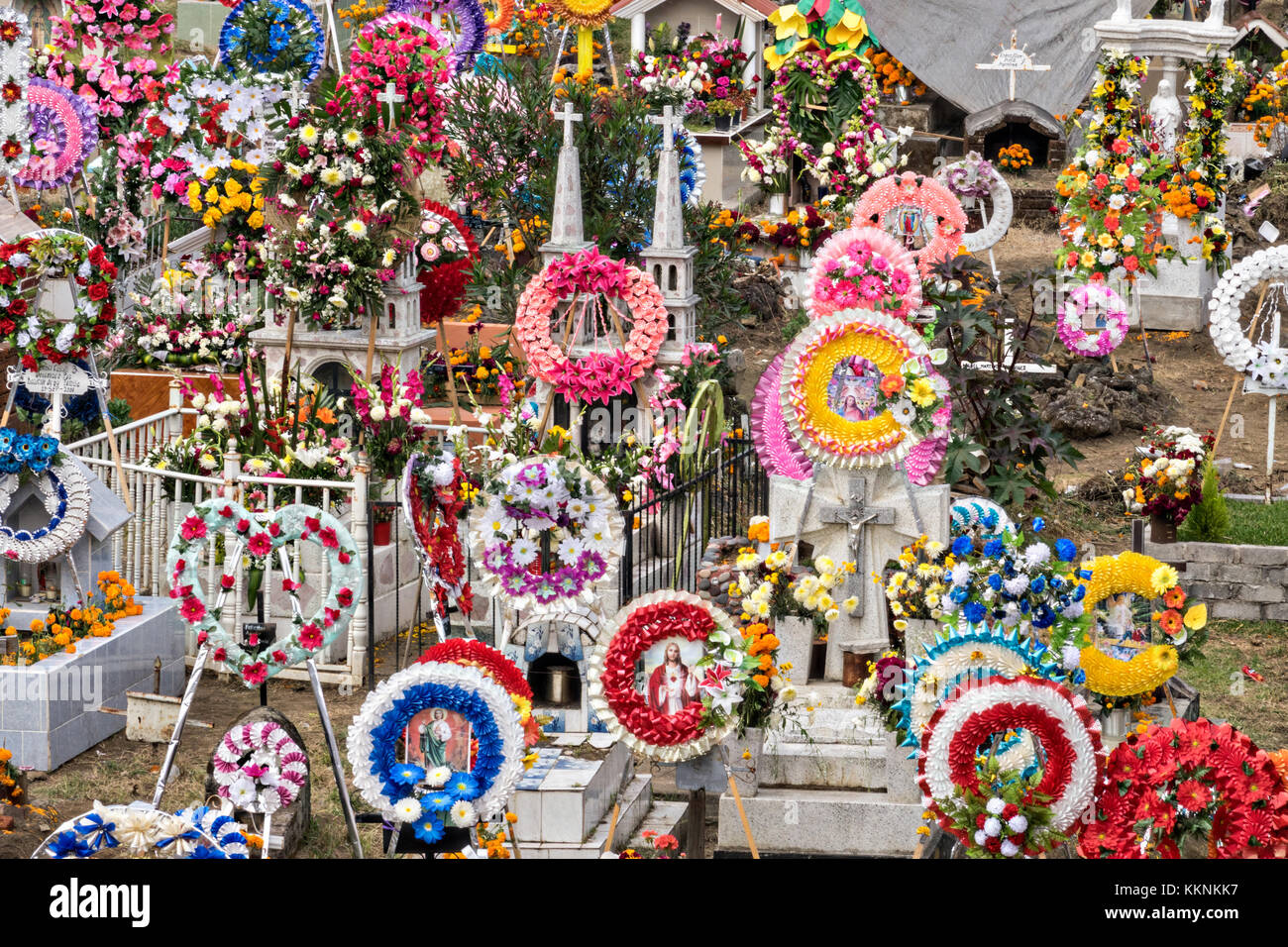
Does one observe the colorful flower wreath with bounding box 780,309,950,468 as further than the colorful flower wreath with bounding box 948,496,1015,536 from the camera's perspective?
No

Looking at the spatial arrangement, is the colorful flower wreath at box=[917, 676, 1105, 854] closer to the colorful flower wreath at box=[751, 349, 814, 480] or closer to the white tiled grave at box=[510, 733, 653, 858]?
the white tiled grave at box=[510, 733, 653, 858]

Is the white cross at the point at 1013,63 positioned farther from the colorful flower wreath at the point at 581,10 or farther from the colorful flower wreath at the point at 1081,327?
the colorful flower wreath at the point at 1081,327

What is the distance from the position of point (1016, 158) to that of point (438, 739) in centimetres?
2038

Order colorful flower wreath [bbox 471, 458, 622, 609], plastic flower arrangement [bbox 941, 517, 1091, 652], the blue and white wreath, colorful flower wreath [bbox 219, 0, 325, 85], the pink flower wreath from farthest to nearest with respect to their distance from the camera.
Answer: colorful flower wreath [bbox 219, 0, 325, 85]
the pink flower wreath
the blue and white wreath
colorful flower wreath [bbox 471, 458, 622, 609]
plastic flower arrangement [bbox 941, 517, 1091, 652]

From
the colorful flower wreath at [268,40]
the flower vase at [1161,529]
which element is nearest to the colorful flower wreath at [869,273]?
the flower vase at [1161,529]

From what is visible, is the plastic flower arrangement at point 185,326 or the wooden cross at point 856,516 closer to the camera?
the wooden cross at point 856,516

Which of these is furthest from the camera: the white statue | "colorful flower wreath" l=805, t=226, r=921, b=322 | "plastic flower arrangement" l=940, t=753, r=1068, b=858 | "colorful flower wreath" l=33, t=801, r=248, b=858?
the white statue

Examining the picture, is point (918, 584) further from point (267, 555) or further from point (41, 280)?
point (41, 280)

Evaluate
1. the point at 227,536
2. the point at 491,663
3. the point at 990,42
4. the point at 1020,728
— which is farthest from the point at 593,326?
the point at 990,42

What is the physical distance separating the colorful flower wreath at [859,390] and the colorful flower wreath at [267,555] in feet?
10.7

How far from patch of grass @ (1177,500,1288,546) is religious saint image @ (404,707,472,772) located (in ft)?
23.8

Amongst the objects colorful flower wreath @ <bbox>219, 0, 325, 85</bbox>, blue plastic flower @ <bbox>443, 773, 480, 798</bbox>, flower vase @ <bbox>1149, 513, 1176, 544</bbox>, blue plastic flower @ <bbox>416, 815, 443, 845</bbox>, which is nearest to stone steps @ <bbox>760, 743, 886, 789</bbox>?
blue plastic flower @ <bbox>443, 773, 480, 798</bbox>

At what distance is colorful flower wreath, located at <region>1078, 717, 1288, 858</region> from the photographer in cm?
718

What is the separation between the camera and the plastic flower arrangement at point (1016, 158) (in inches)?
1042
